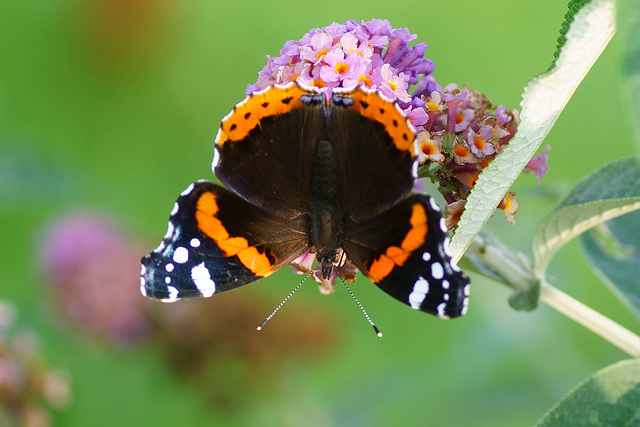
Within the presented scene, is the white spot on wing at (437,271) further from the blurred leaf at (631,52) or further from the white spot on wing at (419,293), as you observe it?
the blurred leaf at (631,52)

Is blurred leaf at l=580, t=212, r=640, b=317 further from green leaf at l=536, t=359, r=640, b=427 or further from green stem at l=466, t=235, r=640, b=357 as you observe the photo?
green leaf at l=536, t=359, r=640, b=427

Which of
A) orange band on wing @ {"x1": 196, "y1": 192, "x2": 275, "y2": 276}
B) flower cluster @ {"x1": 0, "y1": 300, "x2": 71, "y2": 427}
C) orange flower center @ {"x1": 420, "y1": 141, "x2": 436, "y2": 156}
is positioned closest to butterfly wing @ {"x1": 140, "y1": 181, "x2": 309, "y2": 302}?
orange band on wing @ {"x1": 196, "y1": 192, "x2": 275, "y2": 276}

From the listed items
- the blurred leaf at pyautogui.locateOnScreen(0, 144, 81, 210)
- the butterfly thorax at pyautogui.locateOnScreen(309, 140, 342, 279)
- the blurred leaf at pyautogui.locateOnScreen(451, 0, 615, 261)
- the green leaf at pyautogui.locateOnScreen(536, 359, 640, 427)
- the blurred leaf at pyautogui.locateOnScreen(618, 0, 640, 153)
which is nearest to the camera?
the blurred leaf at pyautogui.locateOnScreen(618, 0, 640, 153)

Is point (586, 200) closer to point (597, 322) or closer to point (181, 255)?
point (597, 322)

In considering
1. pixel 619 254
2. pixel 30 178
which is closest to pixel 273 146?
pixel 619 254

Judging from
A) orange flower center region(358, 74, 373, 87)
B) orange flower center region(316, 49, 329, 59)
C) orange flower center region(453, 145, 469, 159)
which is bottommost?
orange flower center region(453, 145, 469, 159)

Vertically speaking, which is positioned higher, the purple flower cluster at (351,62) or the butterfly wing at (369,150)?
the purple flower cluster at (351,62)

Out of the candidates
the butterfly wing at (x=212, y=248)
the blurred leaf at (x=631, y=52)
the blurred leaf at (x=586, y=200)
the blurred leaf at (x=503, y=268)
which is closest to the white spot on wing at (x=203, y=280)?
the butterfly wing at (x=212, y=248)
